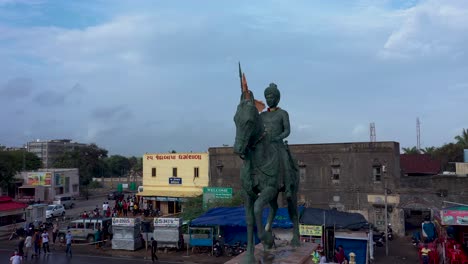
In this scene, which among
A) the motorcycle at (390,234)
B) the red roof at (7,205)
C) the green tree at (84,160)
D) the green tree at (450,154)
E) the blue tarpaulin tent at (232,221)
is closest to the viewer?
the blue tarpaulin tent at (232,221)

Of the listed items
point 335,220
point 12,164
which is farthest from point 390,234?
point 12,164

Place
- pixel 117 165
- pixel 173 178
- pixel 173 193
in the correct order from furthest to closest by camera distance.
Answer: pixel 117 165
pixel 173 178
pixel 173 193

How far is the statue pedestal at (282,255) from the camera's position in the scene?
7762 mm

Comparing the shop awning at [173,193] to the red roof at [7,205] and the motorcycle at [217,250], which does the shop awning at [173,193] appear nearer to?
the red roof at [7,205]

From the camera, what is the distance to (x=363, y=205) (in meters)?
33.1

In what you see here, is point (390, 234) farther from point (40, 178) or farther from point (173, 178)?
point (40, 178)

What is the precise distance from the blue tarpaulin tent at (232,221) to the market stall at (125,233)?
4.24m

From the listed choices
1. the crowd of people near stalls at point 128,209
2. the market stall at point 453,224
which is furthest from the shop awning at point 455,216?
the crowd of people near stalls at point 128,209

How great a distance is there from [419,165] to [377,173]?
14.3 meters

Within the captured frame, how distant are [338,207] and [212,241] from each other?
1400cm

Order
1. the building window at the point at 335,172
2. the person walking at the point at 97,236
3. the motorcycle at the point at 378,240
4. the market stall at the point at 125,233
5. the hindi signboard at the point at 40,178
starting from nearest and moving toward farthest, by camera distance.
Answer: the market stall at the point at 125,233
the motorcycle at the point at 378,240
the person walking at the point at 97,236
the building window at the point at 335,172
the hindi signboard at the point at 40,178

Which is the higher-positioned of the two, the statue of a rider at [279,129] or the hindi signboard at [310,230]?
the statue of a rider at [279,129]

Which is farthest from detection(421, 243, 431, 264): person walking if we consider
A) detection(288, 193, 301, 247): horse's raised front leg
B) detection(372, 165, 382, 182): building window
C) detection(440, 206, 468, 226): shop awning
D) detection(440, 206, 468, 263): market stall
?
detection(372, 165, 382, 182): building window

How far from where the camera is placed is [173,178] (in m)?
42.2
